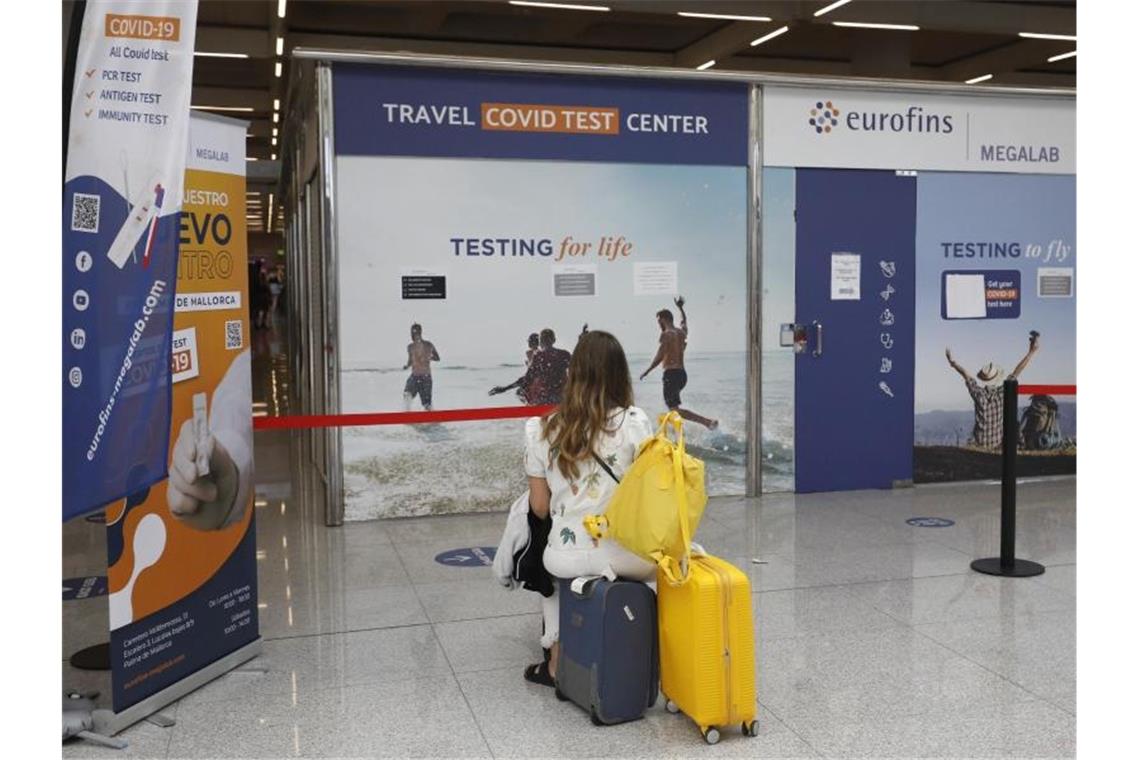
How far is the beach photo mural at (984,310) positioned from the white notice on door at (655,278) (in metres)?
1.88

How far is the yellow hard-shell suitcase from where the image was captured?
11.7ft

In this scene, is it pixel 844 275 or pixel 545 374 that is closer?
pixel 545 374

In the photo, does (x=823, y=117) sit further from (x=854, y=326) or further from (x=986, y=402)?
(x=986, y=402)

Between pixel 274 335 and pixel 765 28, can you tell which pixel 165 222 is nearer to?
pixel 765 28

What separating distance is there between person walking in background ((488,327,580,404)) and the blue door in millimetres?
1750

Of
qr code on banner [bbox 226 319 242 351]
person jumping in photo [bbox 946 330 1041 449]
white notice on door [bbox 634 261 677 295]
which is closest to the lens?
qr code on banner [bbox 226 319 242 351]

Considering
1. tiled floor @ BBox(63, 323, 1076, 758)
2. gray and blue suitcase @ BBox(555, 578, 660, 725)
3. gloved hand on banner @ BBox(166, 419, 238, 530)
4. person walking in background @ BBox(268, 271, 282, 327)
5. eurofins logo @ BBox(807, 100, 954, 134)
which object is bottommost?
tiled floor @ BBox(63, 323, 1076, 758)

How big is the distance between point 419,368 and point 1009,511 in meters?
3.54

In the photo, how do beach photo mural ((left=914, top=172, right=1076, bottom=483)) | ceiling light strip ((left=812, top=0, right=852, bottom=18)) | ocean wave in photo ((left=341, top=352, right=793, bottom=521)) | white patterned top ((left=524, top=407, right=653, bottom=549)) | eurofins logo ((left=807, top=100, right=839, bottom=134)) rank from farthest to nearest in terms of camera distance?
1. ceiling light strip ((left=812, top=0, right=852, bottom=18))
2. beach photo mural ((left=914, top=172, right=1076, bottom=483))
3. eurofins logo ((left=807, top=100, right=839, bottom=134))
4. ocean wave in photo ((left=341, top=352, right=793, bottom=521))
5. white patterned top ((left=524, top=407, right=653, bottom=549))

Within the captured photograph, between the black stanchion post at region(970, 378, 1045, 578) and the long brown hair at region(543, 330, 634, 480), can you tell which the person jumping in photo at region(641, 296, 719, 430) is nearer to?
the black stanchion post at region(970, 378, 1045, 578)

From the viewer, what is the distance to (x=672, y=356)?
7.66 meters

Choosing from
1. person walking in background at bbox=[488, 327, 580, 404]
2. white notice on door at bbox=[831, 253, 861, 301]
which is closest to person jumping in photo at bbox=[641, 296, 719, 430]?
person walking in background at bbox=[488, 327, 580, 404]

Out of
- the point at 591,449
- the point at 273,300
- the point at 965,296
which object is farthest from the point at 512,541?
the point at 273,300

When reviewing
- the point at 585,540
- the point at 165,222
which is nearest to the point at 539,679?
the point at 585,540
